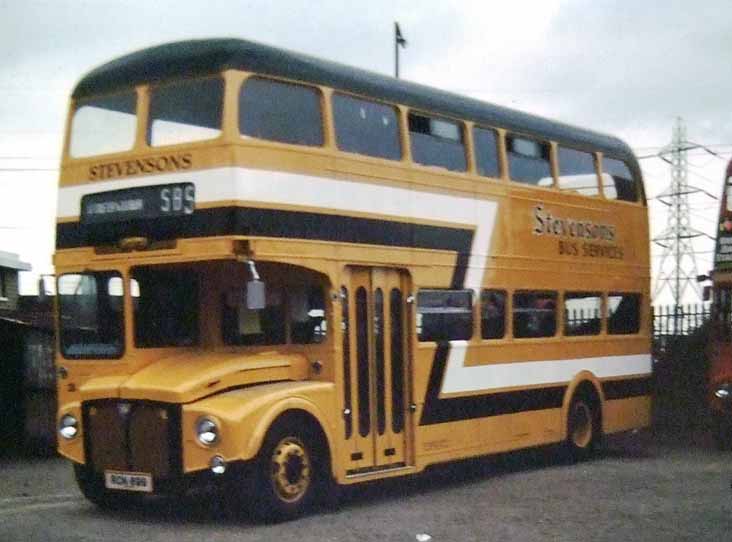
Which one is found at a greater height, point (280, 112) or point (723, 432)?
point (280, 112)

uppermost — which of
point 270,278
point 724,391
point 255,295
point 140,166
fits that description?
point 140,166

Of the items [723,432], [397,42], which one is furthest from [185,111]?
[397,42]

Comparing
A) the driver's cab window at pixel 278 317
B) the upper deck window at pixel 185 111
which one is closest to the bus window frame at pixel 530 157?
the driver's cab window at pixel 278 317

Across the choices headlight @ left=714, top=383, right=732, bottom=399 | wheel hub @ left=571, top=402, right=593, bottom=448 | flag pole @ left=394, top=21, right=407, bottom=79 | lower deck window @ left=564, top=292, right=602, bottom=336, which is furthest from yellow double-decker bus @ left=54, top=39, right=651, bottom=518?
flag pole @ left=394, top=21, right=407, bottom=79

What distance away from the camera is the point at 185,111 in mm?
12141

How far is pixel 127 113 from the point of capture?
1262cm

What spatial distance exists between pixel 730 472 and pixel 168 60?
8.03 meters

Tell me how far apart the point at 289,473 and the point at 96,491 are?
6.59ft

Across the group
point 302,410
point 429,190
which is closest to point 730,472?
point 429,190

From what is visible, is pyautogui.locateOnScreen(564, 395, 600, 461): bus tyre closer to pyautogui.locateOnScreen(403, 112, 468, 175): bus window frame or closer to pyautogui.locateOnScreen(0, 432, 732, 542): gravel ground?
pyautogui.locateOnScreen(0, 432, 732, 542): gravel ground

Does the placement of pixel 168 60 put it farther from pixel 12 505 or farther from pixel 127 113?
pixel 12 505

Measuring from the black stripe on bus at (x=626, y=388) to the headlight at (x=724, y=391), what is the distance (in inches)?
48.1

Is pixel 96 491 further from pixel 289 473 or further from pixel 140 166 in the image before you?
pixel 140 166

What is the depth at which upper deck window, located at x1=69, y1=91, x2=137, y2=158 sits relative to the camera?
12.6 metres
